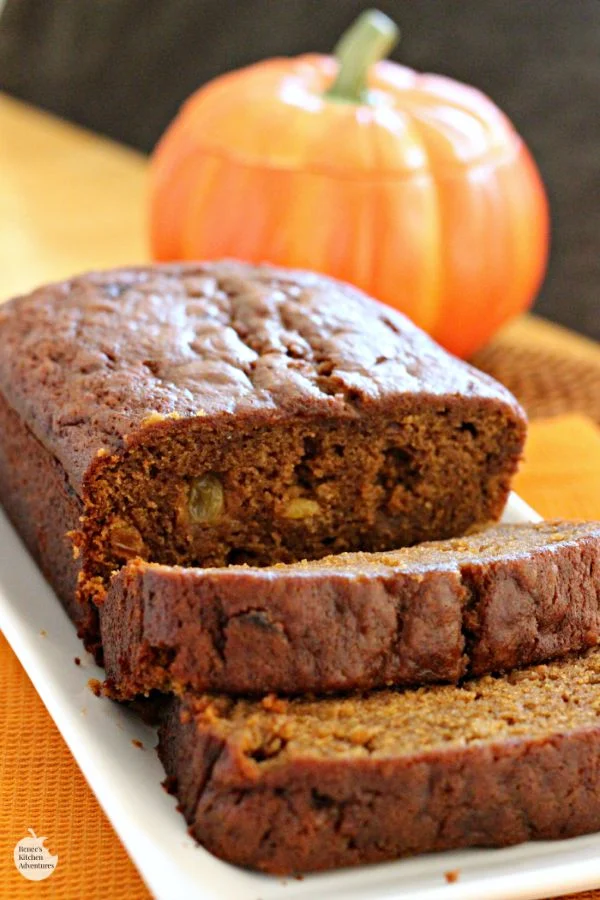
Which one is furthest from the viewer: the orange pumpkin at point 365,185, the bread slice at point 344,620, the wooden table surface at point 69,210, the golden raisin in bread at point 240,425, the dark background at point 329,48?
the dark background at point 329,48

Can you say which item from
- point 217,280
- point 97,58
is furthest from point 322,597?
point 97,58

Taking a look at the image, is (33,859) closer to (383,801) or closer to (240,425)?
(383,801)

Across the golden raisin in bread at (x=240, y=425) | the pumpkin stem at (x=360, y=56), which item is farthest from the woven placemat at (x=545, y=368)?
the golden raisin in bread at (x=240, y=425)

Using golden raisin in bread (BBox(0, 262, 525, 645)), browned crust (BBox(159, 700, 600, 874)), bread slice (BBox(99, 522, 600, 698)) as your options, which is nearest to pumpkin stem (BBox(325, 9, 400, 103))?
golden raisin in bread (BBox(0, 262, 525, 645))

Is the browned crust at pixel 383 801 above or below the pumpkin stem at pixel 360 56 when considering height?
below

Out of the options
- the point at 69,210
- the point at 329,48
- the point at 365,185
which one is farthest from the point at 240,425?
the point at 329,48

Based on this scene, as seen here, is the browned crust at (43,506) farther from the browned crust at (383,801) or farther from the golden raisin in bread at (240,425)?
the browned crust at (383,801)
